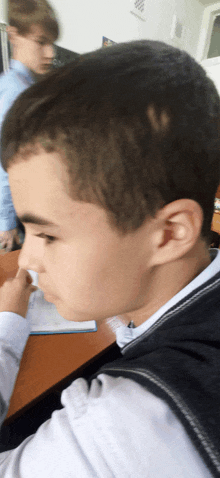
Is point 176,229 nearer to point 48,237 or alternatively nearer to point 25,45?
point 48,237

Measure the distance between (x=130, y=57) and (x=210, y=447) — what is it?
493 millimetres

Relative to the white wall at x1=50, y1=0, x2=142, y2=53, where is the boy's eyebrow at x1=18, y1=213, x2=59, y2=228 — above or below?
below

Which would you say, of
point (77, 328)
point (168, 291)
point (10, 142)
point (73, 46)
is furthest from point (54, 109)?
point (73, 46)

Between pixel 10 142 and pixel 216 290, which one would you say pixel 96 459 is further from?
pixel 10 142

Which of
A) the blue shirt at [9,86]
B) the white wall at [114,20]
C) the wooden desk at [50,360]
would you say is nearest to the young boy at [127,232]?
the wooden desk at [50,360]

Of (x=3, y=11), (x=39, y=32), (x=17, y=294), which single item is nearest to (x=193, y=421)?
(x=17, y=294)

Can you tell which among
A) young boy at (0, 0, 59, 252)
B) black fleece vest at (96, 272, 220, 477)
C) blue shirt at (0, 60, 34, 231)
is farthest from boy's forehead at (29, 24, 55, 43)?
black fleece vest at (96, 272, 220, 477)

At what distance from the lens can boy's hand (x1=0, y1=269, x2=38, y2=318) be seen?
688 millimetres

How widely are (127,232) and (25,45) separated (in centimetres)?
133

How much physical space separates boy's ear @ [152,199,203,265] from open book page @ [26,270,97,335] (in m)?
0.40

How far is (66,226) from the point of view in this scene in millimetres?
376

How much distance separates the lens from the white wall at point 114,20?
1.82 metres

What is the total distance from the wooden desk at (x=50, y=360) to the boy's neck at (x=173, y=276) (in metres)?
0.27

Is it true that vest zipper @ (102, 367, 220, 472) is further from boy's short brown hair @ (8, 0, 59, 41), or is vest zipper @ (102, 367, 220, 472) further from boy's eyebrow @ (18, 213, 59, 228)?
boy's short brown hair @ (8, 0, 59, 41)
